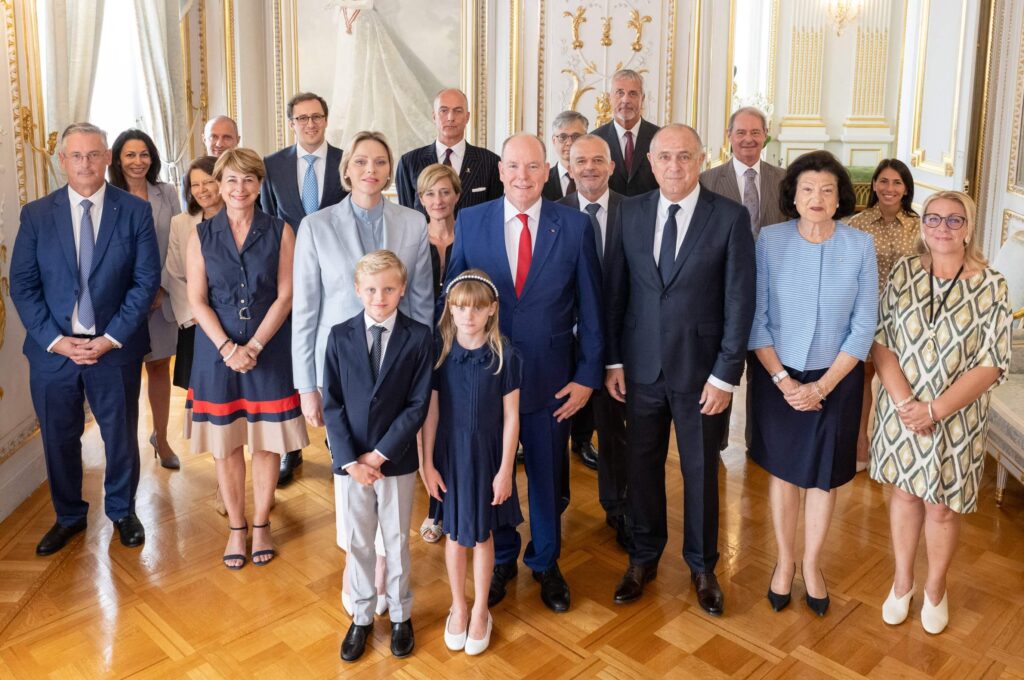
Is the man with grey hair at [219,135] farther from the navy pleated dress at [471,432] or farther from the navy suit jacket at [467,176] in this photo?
the navy pleated dress at [471,432]

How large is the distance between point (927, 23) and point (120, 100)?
6027 millimetres

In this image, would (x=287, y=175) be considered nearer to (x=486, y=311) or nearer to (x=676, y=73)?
(x=486, y=311)

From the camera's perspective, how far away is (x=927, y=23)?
294 inches

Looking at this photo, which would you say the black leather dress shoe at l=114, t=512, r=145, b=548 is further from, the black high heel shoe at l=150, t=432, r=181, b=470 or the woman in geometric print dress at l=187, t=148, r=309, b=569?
the black high heel shoe at l=150, t=432, r=181, b=470

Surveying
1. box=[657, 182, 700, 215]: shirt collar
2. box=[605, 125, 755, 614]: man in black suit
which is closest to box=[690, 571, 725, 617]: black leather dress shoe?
box=[605, 125, 755, 614]: man in black suit

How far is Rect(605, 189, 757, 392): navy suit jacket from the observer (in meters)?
3.14

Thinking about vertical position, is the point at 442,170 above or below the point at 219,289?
above

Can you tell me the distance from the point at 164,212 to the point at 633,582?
8.69 ft

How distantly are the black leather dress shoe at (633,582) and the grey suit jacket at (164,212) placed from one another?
89.9 inches

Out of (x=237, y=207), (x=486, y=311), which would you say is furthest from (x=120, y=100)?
(x=486, y=311)

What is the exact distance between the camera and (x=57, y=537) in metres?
3.88

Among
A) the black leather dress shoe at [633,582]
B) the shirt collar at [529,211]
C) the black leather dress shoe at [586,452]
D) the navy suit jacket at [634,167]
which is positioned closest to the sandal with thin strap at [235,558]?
the black leather dress shoe at [633,582]

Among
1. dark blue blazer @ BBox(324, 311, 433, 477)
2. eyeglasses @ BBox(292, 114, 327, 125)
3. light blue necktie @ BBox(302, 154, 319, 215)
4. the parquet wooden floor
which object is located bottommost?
the parquet wooden floor

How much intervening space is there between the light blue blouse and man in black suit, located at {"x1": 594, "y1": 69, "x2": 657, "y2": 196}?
1612 mm
